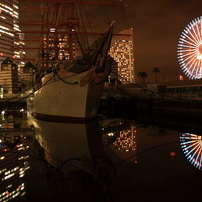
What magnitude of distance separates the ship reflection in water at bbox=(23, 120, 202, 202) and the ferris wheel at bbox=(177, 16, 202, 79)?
28490 mm

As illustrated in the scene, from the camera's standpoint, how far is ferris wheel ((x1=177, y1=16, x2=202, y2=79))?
3581cm

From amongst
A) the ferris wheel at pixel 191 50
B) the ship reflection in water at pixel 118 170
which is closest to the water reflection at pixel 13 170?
the ship reflection in water at pixel 118 170

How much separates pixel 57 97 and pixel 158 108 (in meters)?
11.4

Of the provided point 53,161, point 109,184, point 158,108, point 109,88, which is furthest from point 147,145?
point 109,88

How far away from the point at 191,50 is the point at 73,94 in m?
25.9

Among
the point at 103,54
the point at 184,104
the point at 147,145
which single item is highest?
the point at 103,54

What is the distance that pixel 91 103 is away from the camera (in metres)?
19.6

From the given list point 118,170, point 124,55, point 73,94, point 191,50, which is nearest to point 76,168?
point 118,170

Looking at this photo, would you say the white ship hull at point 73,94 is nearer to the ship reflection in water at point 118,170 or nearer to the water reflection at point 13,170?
the ship reflection in water at point 118,170

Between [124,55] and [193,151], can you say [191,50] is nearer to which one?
[193,151]

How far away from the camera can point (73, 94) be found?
1916cm

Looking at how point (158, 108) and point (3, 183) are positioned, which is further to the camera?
point (158, 108)

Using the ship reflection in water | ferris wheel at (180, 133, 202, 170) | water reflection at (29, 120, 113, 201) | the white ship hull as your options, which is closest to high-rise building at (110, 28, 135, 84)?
the white ship hull

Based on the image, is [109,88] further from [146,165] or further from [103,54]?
[146,165]
